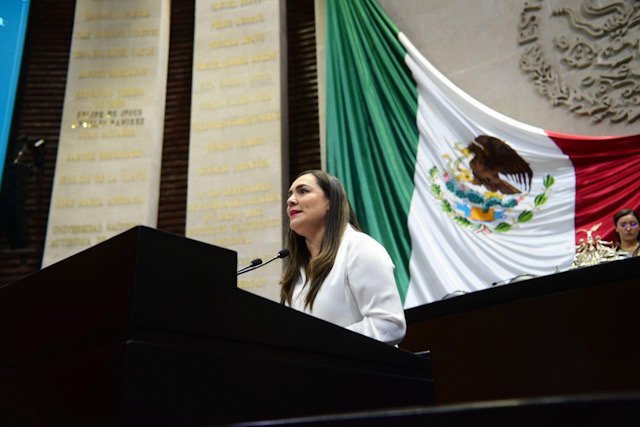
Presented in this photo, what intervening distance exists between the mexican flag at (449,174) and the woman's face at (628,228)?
20cm

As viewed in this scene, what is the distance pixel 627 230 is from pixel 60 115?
490 centimetres

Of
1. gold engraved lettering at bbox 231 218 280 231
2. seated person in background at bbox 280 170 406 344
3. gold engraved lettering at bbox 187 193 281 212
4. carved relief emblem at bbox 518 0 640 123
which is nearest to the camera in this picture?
seated person in background at bbox 280 170 406 344

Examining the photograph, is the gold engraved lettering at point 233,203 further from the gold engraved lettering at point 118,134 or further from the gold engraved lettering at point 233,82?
the gold engraved lettering at point 233,82

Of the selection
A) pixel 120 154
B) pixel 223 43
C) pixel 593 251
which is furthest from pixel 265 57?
pixel 593 251

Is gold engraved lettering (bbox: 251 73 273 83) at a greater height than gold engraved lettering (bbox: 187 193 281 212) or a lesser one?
greater

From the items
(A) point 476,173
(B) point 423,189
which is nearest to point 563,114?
(A) point 476,173

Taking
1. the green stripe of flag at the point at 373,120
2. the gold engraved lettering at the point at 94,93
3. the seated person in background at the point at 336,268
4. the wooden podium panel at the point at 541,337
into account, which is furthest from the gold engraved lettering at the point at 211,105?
the seated person in background at the point at 336,268

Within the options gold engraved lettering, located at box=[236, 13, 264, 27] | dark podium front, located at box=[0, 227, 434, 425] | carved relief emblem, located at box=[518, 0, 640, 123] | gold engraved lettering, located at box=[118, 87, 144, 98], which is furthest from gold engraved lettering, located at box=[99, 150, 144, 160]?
dark podium front, located at box=[0, 227, 434, 425]

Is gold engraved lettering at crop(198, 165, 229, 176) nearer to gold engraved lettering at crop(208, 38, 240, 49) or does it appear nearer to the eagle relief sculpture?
gold engraved lettering at crop(208, 38, 240, 49)

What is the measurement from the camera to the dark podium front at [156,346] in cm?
99

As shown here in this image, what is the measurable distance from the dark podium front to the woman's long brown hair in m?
0.53

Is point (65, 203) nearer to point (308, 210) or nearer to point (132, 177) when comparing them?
point (132, 177)

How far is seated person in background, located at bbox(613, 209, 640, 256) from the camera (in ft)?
13.4

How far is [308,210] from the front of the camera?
204 centimetres
